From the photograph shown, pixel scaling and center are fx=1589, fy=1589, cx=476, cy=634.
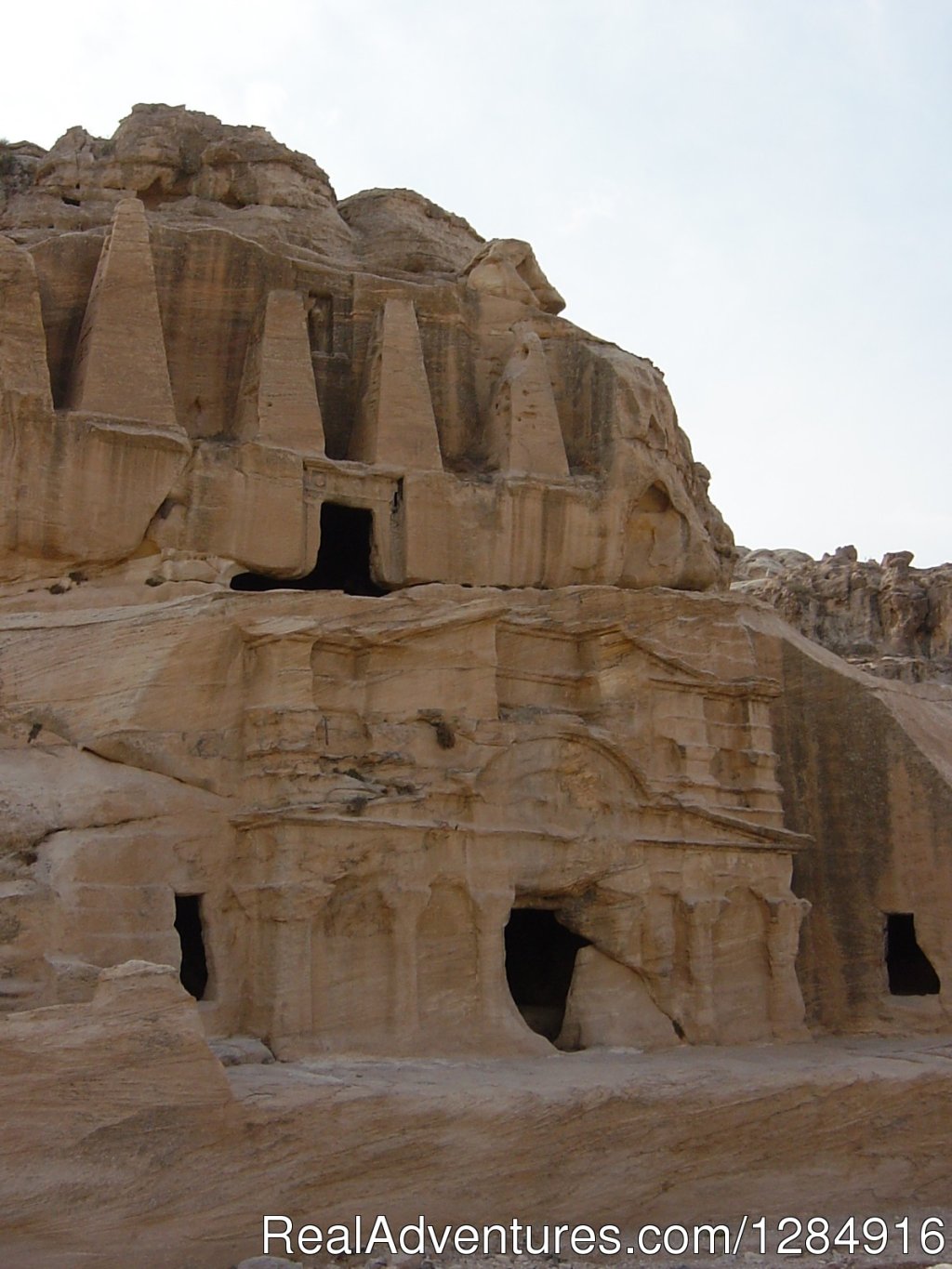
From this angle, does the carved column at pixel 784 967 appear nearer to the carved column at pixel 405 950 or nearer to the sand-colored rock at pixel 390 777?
the sand-colored rock at pixel 390 777

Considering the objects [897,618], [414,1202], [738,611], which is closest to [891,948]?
[738,611]

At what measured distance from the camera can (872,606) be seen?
4347cm

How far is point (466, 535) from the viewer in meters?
24.3

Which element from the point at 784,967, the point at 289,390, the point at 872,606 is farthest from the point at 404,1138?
the point at 872,606

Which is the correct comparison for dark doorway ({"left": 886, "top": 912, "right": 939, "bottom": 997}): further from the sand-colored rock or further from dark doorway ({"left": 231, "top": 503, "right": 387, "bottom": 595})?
dark doorway ({"left": 231, "top": 503, "right": 387, "bottom": 595})

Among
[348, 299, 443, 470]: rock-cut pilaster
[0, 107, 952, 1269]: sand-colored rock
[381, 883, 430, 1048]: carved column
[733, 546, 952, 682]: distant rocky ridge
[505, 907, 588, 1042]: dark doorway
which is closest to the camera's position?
[0, 107, 952, 1269]: sand-colored rock

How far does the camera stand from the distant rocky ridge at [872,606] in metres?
42.3

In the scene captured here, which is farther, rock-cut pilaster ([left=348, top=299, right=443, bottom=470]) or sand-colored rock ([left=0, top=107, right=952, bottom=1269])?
rock-cut pilaster ([left=348, top=299, right=443, bottom=470])

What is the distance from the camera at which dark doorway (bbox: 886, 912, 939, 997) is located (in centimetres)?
2397

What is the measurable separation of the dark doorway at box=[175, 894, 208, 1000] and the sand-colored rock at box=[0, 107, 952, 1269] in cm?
7

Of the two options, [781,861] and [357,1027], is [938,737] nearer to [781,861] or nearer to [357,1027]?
[781,861]

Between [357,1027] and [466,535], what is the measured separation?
8790 mm

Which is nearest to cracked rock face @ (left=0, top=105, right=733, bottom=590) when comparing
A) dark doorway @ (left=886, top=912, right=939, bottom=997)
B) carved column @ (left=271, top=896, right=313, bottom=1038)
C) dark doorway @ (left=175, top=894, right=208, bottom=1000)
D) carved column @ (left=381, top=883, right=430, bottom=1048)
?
dark doorway @ (left=175, top=894, right=208, bottom=1000)

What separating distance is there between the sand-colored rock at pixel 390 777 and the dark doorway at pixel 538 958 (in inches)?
2.7
